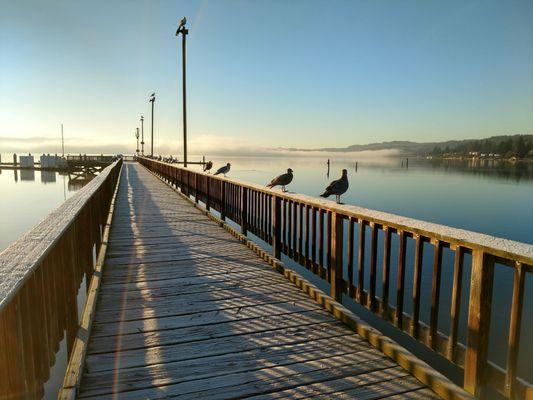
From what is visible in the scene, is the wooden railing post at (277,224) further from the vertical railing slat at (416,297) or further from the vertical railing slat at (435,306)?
the vertical railing slat at (435,306)

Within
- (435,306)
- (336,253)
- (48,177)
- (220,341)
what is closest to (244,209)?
(336,253)

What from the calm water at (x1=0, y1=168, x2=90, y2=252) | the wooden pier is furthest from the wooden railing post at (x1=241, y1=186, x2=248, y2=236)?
the calm water at (x1=0, y1=168, x2=90, y2=252)

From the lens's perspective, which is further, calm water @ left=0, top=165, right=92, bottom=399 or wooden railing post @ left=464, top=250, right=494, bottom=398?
calm water @ left=0, top=165, right=92, bottom=399

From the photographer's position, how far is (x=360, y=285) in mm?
3912

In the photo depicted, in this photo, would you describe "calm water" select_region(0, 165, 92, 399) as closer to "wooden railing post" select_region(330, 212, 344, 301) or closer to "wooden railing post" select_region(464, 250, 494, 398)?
"wooden railing post" select_region(330, 212, 344, 301)

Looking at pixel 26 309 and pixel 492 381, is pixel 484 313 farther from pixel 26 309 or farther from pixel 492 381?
pixel 26 309

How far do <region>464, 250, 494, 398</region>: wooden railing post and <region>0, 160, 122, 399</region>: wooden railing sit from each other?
2493mm

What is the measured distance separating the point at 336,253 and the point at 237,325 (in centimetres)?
134

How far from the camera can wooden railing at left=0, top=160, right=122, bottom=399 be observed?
154 centimetres

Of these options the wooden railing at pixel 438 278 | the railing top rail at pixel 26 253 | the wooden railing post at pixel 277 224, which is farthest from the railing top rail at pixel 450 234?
the railing top rail at pixel 26 253

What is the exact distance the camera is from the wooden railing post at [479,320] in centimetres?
242

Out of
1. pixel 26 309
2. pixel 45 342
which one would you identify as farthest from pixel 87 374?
pixel 26 309

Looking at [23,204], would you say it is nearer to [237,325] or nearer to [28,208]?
[28,208]

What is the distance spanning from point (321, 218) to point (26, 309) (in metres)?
3.41
